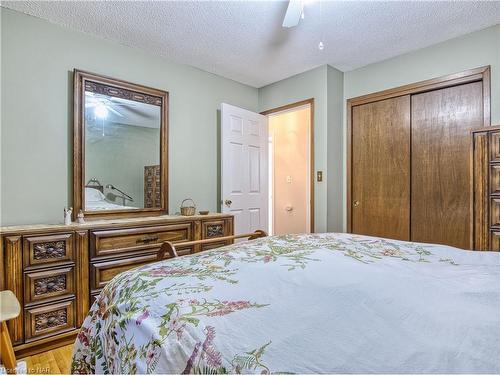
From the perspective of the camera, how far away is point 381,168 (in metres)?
3.26

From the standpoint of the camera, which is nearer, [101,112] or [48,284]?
[48,284]

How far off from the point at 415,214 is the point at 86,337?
119 inches

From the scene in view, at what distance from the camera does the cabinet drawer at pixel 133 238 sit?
2.27 m

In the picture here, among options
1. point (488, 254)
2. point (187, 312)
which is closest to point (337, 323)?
point (187, 312)

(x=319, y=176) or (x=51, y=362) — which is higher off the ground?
(x=319, y=176)

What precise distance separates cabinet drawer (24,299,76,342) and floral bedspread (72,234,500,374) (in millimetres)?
1263

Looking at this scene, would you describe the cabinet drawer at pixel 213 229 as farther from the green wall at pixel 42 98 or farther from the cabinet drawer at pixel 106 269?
the green wall at pixel 42 98

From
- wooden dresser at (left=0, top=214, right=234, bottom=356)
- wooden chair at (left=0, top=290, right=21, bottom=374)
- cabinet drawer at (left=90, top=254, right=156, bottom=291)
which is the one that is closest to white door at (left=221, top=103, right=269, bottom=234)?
wooden dresser at (left=0, top=214, right=234, bottom=356)

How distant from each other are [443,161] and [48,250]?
344 cm

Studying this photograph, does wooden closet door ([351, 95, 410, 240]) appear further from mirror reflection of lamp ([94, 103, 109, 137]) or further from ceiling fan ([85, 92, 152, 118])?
mirror reflection of lamp ([94, 103, 109, 137])

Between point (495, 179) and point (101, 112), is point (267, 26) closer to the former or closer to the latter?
point (101, 112)

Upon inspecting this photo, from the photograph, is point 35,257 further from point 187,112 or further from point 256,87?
point 256,87

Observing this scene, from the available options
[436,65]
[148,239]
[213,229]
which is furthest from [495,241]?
[148,239]

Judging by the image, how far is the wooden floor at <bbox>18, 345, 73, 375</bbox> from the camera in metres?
1.85
